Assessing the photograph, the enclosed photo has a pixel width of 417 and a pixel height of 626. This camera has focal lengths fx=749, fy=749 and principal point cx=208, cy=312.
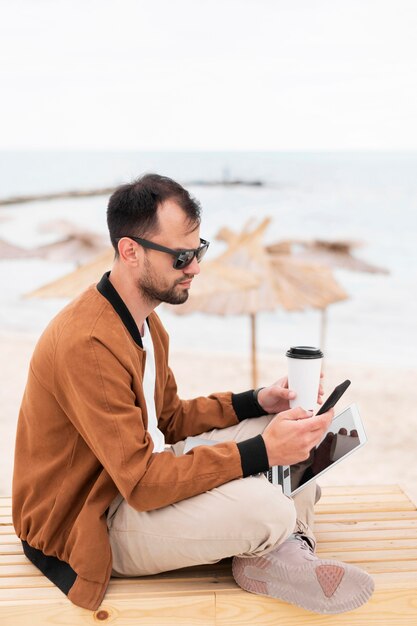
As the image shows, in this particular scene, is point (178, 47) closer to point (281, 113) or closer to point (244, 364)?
point (281, 113)

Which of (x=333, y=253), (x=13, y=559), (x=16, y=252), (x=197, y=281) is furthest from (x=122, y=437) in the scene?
(x=333, y=253)

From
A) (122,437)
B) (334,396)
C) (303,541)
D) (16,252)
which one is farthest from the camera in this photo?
(16,252)

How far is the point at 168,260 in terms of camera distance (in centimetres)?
195

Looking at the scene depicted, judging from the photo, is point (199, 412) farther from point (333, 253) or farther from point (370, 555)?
point (333, 253)

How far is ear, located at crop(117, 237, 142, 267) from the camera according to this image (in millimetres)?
1931

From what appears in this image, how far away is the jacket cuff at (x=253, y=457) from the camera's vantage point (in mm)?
1893

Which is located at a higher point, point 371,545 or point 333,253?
point 371,545

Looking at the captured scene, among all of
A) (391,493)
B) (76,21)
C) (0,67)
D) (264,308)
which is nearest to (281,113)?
(76,21)

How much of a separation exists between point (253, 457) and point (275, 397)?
0.45 m

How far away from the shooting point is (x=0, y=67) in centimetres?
2344

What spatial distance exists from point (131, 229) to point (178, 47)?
856 inches

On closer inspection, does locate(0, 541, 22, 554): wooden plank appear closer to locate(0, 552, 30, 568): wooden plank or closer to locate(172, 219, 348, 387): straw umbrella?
locate(0, 552, 30, 568): wooden plank

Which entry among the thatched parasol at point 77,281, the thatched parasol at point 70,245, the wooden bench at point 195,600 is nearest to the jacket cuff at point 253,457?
the wooden bench at point 195,600

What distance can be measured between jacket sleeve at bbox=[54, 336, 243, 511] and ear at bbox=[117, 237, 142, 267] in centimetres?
25
